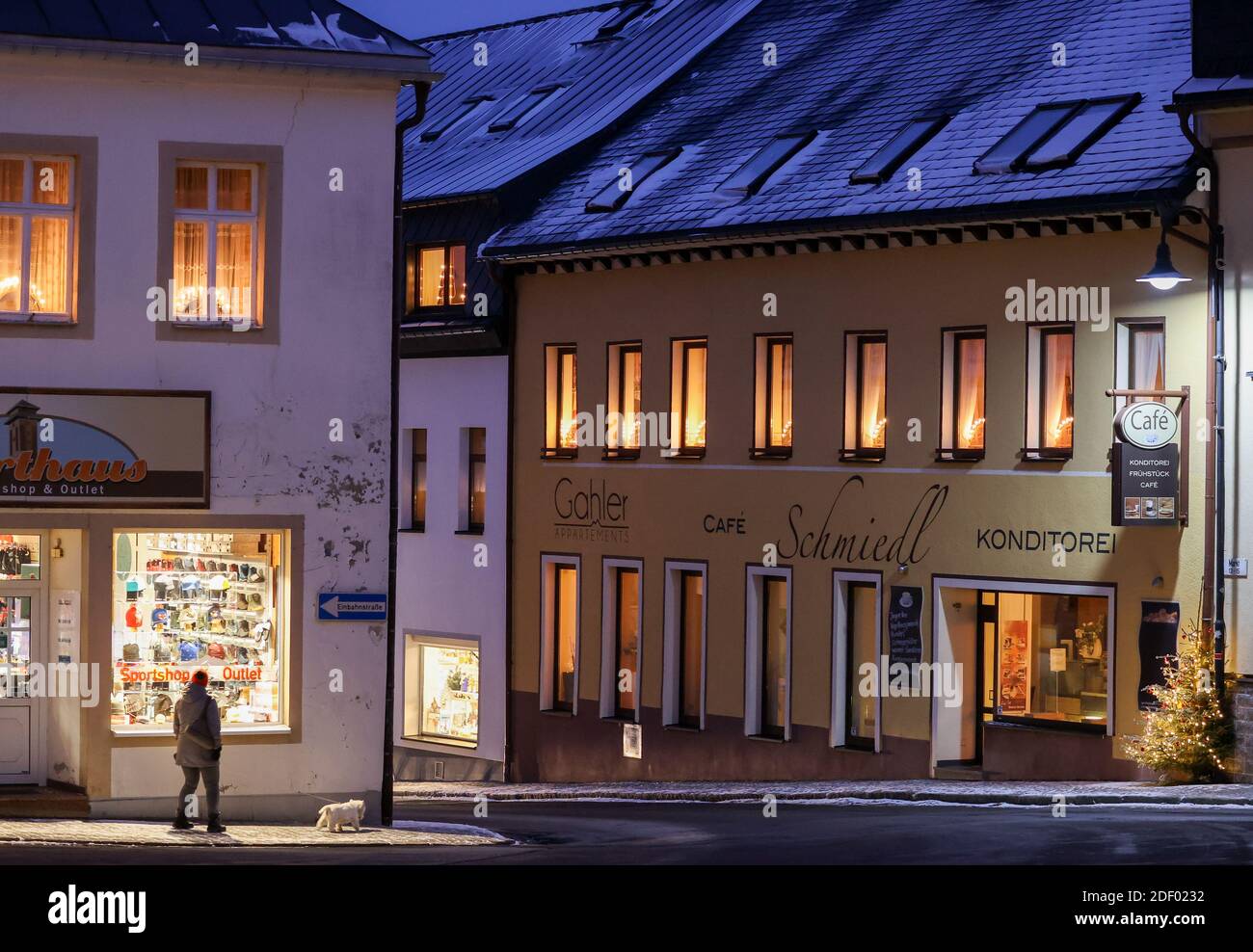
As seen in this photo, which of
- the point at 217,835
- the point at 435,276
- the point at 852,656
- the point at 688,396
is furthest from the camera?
the point at 435,276

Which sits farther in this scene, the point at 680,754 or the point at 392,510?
the point at 680,754

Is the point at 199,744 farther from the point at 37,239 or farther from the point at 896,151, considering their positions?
the point at 896,151

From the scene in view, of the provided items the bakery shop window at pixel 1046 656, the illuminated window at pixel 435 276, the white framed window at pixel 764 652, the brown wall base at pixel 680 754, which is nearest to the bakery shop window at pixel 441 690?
the brown wall base at pixel 680 754

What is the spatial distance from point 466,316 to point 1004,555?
12.2 metres

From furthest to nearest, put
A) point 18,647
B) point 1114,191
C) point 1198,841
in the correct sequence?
point 1114,191 → point 18,647 → point 1198,841

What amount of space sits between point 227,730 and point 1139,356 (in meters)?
12.4

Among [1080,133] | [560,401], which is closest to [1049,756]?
[1080,133]

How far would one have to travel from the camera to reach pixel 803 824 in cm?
2284

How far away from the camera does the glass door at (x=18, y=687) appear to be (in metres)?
22.1

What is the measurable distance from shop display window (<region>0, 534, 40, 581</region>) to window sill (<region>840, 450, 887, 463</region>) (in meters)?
12.8

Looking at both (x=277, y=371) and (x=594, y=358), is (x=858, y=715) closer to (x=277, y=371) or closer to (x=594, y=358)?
(x=594, y=358)

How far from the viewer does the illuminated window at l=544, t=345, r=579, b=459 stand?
36031 millimetres

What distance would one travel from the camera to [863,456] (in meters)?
31.0
